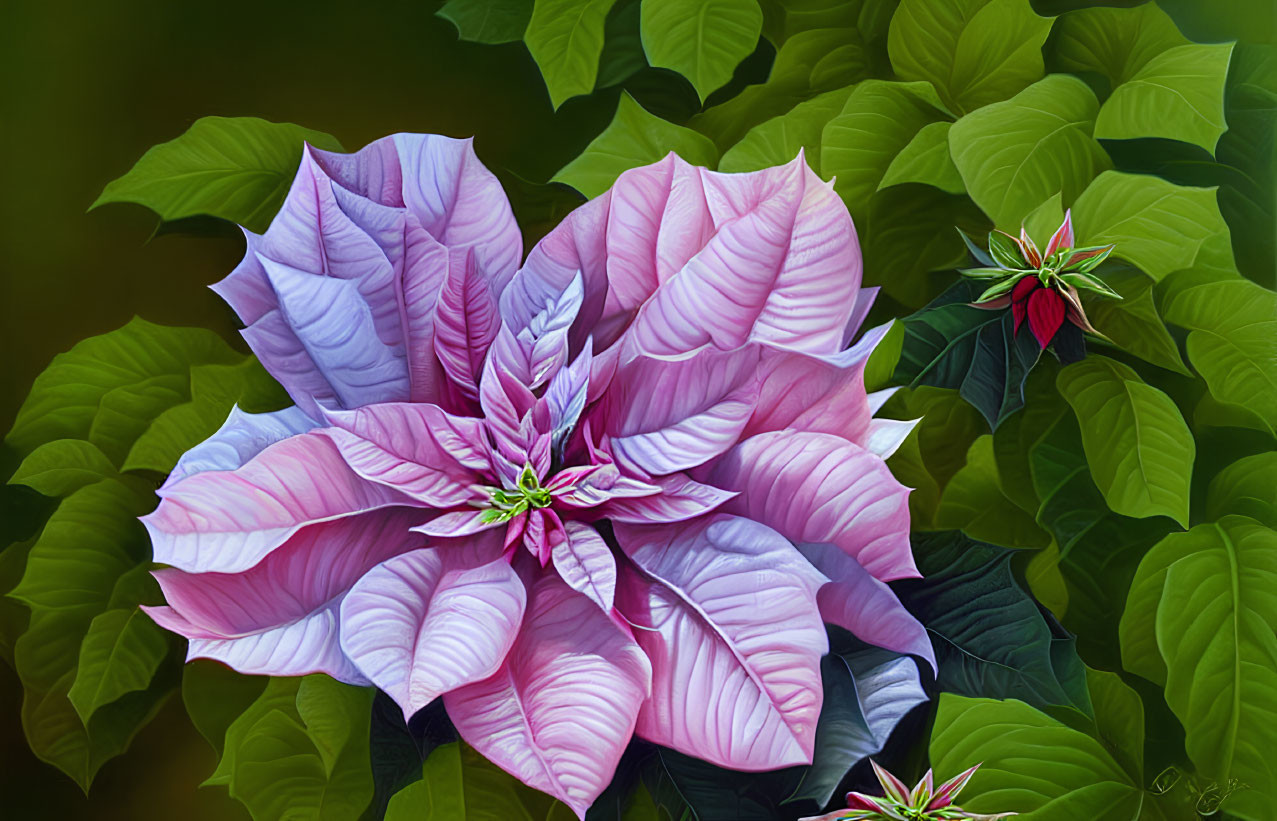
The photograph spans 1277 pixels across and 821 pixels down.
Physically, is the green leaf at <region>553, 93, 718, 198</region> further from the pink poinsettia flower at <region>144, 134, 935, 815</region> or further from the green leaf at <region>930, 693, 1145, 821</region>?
the green leaf at <region>930, 693, 1145, 821</region>

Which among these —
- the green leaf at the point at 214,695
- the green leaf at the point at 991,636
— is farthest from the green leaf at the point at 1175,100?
the green leaf at the point at 214,695

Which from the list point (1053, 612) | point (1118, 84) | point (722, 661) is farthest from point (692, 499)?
point (1118, 84)

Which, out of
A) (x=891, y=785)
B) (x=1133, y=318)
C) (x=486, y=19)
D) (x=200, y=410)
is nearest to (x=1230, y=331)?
(x=1133, y=318)

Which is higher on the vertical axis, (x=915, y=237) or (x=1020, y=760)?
(x=915, y=237)

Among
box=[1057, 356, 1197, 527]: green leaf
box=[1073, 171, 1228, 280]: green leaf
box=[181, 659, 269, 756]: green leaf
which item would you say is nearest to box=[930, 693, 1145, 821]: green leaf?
box=[1057, 356, 1197, 527]: green leaf

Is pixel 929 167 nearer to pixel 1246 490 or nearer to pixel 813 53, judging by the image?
pixel 813 53

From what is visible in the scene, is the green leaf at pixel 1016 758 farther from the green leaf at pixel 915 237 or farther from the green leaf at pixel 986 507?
the green leaf at pixel 915 237
